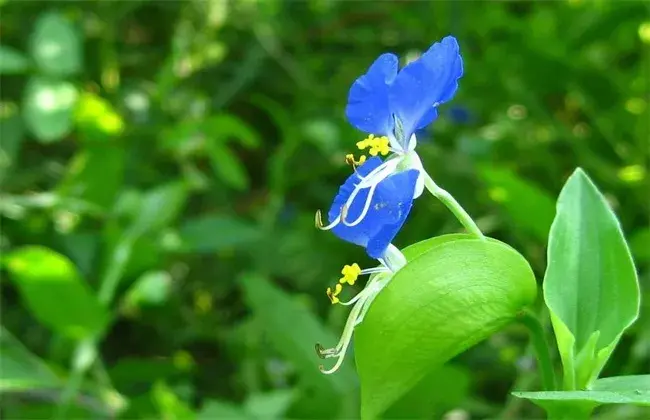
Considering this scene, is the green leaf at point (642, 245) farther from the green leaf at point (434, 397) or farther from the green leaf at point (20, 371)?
the green leaf at point (20, 371)

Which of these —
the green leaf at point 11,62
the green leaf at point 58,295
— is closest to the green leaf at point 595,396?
the green leaf at point 58,295

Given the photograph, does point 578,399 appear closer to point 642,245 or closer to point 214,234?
point 642,245

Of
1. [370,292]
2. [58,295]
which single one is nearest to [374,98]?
[370,292]

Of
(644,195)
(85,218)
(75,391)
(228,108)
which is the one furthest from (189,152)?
(644,195)

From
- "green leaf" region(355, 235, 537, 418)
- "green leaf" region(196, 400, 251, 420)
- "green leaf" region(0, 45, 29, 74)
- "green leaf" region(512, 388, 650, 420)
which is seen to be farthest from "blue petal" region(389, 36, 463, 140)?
"green leaf" region(0, 45, 29, 74)

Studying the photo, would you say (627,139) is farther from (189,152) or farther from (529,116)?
(189,152)

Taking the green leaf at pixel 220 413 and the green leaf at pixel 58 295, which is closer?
the green leaf at pixel 220 413
